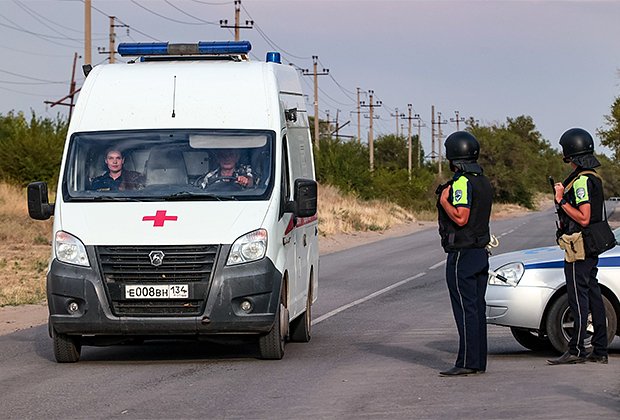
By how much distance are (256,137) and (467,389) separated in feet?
11.7

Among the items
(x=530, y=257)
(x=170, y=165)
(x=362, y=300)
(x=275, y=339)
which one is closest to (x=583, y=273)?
(x=530, y=257)

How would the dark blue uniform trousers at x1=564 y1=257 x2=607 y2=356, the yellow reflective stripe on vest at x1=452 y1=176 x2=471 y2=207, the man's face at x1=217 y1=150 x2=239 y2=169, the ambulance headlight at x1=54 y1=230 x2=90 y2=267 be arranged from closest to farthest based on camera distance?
1. the yellow reflective stripe on vest at x1=452 y1=176 x2=471 y2=207
2. the dark blue uniform trousers at x1=564 y1=257 x2=607 y2=356
3. the ambulance headlight at x1=54 y1=230 x2=90 y2=267
4. the man's face at x1=217 y1=150 x2=239 y2=169

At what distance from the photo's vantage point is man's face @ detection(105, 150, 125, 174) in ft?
39.0

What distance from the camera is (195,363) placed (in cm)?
1162

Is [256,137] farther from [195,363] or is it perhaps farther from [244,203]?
[195,363]

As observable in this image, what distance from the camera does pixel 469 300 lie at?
10461 mm

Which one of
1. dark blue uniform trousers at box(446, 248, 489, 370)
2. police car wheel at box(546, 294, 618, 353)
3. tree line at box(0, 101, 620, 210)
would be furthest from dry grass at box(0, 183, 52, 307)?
dark blue uniform trousers at box(446, 248, 489, 370)

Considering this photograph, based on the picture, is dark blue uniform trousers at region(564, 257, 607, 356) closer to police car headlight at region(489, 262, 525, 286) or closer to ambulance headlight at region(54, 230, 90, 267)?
police car headlight at region(489, 262, 525, 286)

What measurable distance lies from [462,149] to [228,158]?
250cm

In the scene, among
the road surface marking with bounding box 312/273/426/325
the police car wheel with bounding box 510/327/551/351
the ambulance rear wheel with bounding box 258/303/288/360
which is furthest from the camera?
the road surface marking with bounding box 312/273/426/325

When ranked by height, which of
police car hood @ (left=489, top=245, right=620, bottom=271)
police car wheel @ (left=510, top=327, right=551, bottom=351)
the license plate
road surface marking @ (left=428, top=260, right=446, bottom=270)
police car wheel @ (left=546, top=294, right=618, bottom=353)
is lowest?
road surface marking @ (left=428, top=260, right=446, bottom=270)

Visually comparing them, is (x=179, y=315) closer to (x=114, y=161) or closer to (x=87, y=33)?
(x=114, y=161)

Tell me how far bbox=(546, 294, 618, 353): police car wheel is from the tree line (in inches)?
77.9

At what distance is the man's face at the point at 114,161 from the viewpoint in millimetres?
11885
